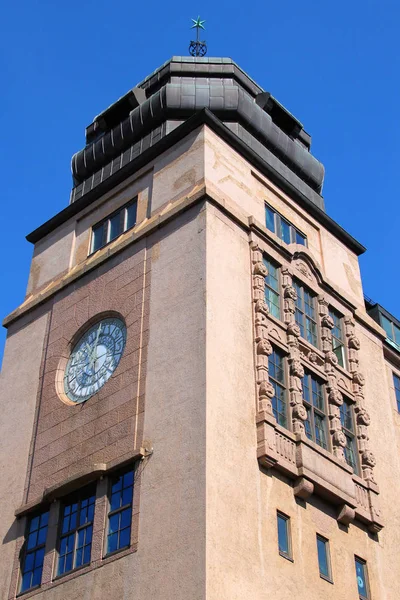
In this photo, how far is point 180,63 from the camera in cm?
3850

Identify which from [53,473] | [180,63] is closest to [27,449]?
[53,473]

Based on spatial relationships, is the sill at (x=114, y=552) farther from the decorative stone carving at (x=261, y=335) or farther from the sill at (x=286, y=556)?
the decorative stone carving at (x=261, y=335)

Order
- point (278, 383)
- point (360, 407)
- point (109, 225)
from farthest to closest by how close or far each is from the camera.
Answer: point (109, 225)
point (360, 407)
point (278, 383)

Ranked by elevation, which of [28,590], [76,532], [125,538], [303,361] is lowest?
[28,590]

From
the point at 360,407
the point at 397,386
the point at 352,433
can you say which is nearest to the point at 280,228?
the point at 360,407

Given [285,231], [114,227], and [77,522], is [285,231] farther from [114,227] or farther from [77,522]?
[77,522]

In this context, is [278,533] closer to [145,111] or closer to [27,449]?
[27,449]

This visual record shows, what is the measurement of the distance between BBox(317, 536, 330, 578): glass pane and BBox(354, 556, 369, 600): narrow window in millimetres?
1325

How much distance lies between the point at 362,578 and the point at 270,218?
12360 millimetres

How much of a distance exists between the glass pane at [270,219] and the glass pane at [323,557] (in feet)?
36.2

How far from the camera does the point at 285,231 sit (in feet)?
113

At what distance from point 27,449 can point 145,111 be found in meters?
13.5

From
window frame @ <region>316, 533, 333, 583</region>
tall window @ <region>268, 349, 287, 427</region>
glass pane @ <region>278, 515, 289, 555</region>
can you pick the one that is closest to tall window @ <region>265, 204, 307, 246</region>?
tall window @ <region>268, 349, 287, 427</region>

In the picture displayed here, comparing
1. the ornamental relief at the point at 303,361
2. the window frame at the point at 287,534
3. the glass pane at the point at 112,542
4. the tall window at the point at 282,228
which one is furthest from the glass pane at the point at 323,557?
the tall window at the point at 282,228
